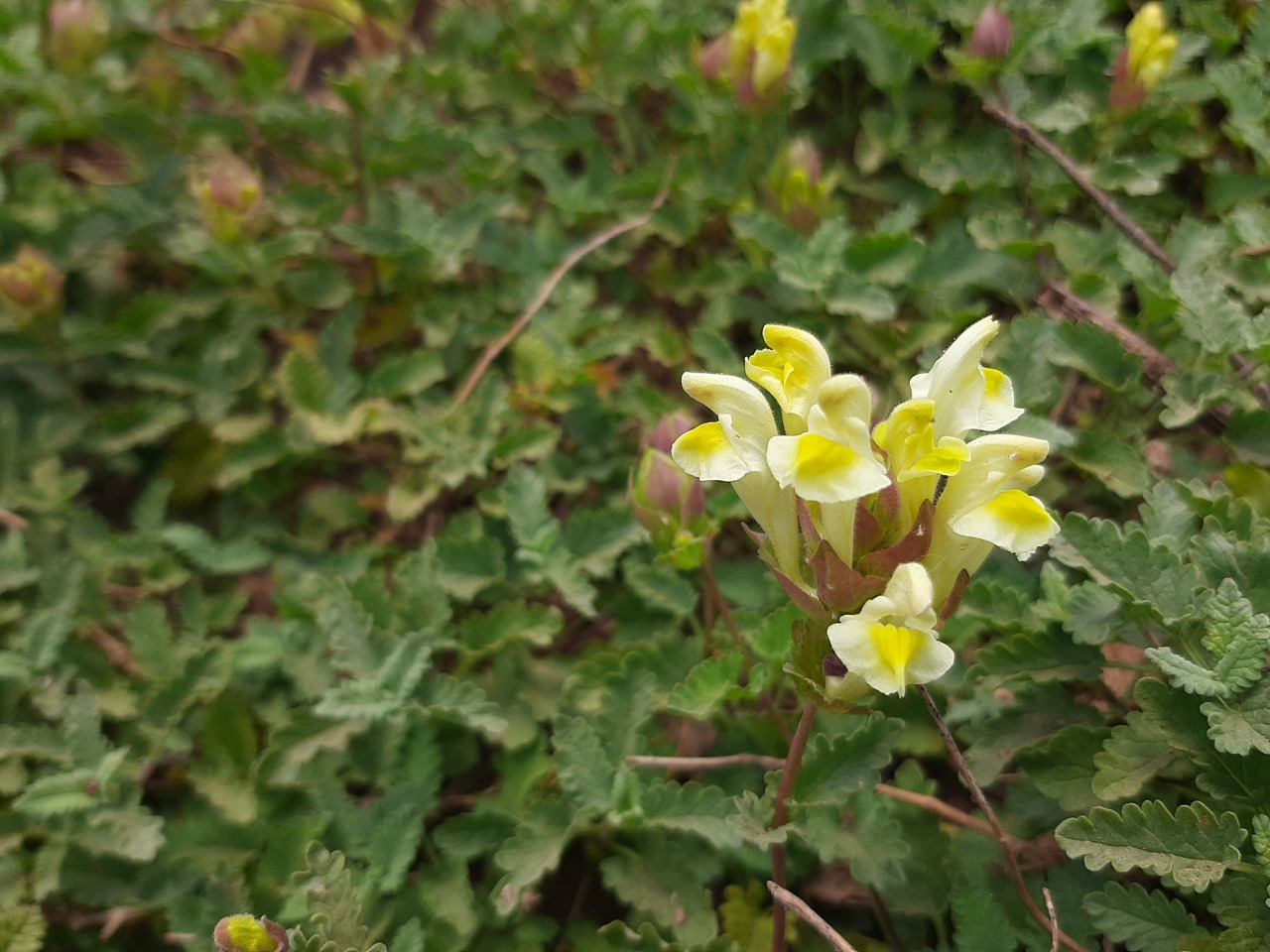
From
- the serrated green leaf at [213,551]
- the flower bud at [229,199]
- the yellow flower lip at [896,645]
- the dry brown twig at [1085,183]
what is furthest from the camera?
the flower bud at [229,199]

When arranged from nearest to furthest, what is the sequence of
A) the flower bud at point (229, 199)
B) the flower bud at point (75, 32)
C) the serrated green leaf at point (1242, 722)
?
the serrated green leaf at point (1242, 722) → the flower bud at point (229, 199) → the flower bud at point (75, 32)

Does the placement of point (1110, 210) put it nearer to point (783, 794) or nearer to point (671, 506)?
point (671, 506)

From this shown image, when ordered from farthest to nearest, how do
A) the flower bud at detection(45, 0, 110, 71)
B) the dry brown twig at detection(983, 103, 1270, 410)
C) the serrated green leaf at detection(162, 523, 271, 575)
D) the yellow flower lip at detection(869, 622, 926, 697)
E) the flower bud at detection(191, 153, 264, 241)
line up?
the flower bud at detection(45, 0, 110, 71), the flower bud at detection(191, 153, 264, 241), the serrated green leaf at detection(162, 523, 271, 575), the dry brown twig at detection(983, 103, 1270, 410), the yellow flower lip at detection(869, 622, 926, 697)

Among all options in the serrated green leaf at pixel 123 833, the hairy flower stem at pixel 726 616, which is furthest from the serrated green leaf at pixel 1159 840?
the serrated green leaf at pixel 123 833

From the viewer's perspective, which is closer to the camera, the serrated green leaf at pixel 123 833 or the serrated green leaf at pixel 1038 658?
the serrated green leaf at pixel 1038 658

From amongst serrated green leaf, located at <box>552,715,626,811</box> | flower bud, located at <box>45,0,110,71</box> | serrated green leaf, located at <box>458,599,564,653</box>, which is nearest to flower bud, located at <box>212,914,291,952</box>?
serrated green leaf, located at <box>552,715,626,811</box>

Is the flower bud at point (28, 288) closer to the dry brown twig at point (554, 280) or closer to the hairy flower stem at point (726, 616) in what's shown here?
the dry brown twig at point (554, 280)

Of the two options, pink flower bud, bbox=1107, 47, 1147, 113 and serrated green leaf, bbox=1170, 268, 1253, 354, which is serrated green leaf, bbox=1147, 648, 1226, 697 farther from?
pink flower bud, bbox=1107, 47, 1147, 113
